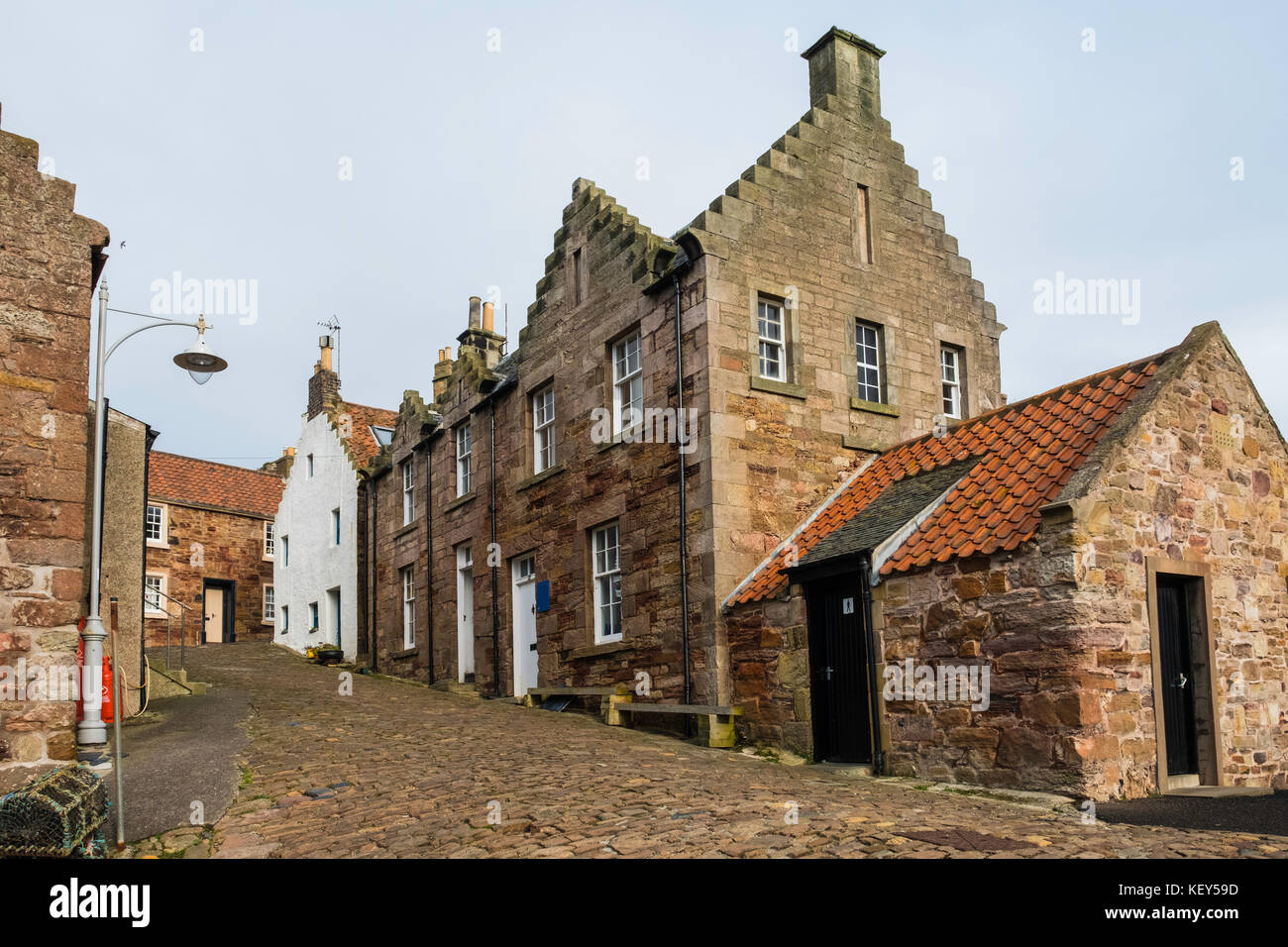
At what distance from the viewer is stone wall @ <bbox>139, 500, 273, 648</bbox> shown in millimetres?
36938

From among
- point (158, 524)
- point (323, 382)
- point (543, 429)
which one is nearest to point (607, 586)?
point (543, 429)

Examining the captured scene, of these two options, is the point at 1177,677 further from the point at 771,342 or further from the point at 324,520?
the point at 324,520

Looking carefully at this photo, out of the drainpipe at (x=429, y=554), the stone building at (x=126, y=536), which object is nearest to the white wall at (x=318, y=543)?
the drainpipe at (x=429, y=554)

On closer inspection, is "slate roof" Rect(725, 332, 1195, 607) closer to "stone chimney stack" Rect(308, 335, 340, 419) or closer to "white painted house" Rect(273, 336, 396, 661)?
"white painted house" Rect(273, 336, 396, 661)

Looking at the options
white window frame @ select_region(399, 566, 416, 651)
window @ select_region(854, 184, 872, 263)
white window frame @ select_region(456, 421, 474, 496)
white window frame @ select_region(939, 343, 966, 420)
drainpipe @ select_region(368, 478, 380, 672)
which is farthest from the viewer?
drainpipe @ select_region(368, 478, 380, 672)

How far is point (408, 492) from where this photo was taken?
1050 inches

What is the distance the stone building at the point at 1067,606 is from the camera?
1084cm

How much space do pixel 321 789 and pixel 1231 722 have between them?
31.6ft

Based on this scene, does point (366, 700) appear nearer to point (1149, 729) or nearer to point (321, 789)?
point (321, 789)

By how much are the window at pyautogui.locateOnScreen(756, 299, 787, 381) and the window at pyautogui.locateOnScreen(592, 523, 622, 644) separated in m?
3.61

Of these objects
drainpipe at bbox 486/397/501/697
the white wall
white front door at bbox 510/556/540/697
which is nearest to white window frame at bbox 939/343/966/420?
white front door at bbox 510/556/540/697

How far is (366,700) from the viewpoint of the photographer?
63.4 ft

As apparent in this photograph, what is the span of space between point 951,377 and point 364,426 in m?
18.1
